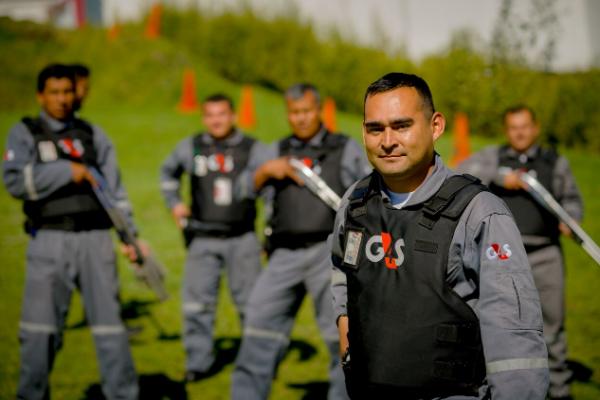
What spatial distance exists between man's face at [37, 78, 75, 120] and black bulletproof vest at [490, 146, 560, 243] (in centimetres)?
358

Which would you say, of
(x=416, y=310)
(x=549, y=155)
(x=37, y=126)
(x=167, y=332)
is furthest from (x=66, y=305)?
(x=549, y=155)

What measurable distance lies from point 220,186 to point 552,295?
3.21m

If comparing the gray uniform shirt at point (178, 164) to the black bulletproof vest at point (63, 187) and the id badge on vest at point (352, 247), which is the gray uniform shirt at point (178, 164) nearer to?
the black bulletproof vest at point (63, 187)

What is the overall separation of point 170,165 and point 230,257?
1.17m

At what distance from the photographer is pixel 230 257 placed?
5.97 m

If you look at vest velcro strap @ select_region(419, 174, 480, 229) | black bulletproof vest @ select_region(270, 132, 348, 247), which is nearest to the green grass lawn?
black bulletproof vest @ select_region(270, 132, 348, 247)

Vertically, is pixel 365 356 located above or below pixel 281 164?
below

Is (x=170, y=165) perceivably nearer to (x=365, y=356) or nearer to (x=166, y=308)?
(x=166, y=308)

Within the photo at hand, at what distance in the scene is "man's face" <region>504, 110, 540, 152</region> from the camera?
5.31m

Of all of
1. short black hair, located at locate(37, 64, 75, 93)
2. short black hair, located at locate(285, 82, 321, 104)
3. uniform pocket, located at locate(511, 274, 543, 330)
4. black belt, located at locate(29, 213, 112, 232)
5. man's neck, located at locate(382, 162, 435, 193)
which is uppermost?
short black hair, located at locate(37, 64, 75, 93)

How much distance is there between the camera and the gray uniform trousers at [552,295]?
200 inches

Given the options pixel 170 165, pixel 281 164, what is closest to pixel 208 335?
pixel 170 165

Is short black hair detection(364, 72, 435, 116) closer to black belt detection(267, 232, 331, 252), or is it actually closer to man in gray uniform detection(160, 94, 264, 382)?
black belt detection(267, 232, 331, 252)

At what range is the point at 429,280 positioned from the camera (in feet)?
7.42
